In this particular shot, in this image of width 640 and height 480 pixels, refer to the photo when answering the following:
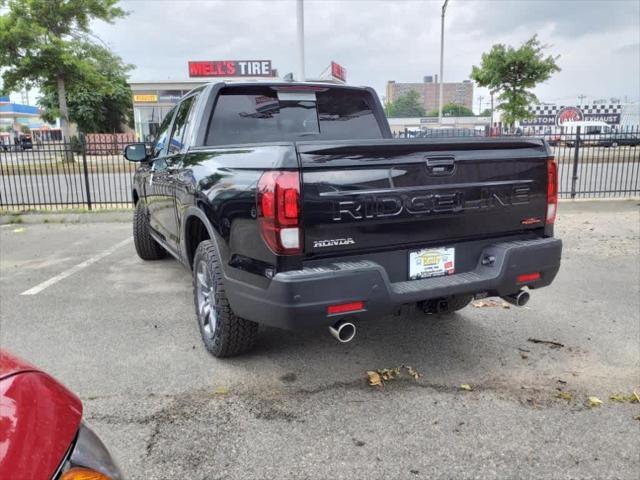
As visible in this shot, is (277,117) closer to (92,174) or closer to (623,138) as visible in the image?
(623,138)

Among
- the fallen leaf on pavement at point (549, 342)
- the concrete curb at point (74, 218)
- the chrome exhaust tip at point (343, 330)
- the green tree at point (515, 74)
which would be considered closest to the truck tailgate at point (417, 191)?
the chrome exhaust tip at point (343, 330)

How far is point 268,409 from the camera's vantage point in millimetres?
3150

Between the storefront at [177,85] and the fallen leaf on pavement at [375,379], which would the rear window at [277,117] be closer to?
the fallen leaf on pavement at [375,379]

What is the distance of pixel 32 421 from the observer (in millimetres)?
1176

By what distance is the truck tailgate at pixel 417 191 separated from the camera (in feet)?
9.49

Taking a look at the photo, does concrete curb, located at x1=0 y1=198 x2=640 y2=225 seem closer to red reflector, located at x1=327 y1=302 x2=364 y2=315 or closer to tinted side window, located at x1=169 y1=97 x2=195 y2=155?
tinted side window, located at x1=169 y1=97 x2=195 y2=155

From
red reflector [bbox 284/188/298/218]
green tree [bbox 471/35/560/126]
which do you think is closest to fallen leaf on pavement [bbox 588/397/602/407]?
red reflector [bbox 284/188/298/218]

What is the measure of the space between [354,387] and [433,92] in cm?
11600

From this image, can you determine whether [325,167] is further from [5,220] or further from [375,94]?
[5,220]

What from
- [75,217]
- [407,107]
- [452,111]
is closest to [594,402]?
[75,217]

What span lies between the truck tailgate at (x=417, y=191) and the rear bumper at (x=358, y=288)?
0.53 feet

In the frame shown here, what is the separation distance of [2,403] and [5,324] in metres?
3.96

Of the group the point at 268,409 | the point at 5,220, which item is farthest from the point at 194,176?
the point at 5,220

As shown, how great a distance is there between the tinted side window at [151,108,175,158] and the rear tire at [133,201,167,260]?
988 millimetres
